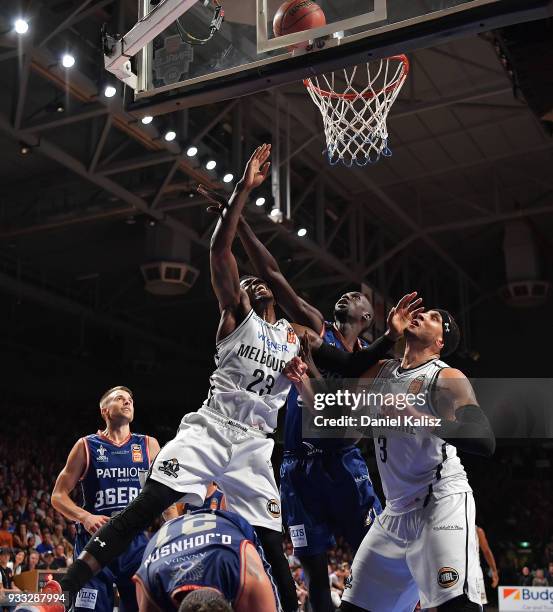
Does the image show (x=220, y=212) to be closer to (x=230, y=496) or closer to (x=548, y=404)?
(x=230, y=496)

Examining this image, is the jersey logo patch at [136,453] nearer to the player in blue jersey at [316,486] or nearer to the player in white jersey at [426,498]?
the player in blue jersey at [316,486]

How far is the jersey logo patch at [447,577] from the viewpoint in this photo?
12.2 ft

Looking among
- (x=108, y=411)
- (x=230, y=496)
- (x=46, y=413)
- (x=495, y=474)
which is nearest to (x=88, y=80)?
(x=108, y=411)

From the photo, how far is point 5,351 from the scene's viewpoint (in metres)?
23.0

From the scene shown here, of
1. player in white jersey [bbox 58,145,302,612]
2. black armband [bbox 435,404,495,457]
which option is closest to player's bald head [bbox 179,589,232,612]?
black armband [bbox 435,404,495,457]

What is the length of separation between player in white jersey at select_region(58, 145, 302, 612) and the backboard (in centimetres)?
102

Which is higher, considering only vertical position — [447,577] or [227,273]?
[227,273]

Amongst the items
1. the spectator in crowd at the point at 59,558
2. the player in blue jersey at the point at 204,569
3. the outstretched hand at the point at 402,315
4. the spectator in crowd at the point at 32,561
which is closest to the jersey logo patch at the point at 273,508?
the outstretched hand at the point at 402,315

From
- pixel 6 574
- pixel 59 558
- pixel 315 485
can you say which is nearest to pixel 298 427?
pixel 315 485

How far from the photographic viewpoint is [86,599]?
5.33m

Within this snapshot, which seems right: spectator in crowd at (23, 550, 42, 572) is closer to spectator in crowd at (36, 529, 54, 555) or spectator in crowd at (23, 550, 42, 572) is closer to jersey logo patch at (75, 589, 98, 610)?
spectator in crowd at (36, 529, 54, 555)

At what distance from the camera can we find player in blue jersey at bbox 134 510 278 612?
89.7 inches

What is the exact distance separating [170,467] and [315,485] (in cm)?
131

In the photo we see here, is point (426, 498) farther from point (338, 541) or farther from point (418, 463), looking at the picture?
point (338, 541)
